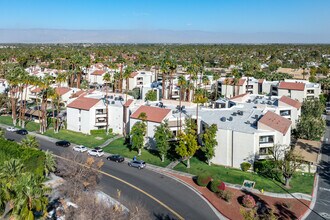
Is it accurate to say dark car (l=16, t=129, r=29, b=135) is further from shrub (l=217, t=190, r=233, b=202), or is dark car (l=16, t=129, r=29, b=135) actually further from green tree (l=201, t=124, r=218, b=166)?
shrub (l=217, t=190, r=233, b=202)

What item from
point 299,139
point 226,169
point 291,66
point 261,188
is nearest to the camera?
point 261,188

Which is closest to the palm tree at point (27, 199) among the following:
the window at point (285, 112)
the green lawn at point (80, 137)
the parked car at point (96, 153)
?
the parked car at point (96, 153)

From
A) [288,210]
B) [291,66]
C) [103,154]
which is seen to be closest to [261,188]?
[288,210]

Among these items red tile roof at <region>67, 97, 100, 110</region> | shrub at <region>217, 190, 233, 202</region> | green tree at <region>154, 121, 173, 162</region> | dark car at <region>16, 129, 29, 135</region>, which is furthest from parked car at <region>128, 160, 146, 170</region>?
dark car at <region>16, 129, 29, 135</region>

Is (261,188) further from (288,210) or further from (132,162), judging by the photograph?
(132,162)

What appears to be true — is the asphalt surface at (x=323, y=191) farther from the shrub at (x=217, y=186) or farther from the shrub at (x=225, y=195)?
the shrub at (x=217, y=186)
